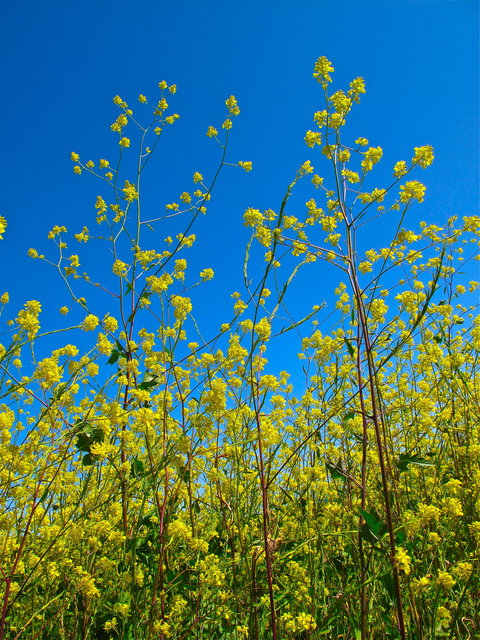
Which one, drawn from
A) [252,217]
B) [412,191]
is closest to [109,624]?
[252,217]

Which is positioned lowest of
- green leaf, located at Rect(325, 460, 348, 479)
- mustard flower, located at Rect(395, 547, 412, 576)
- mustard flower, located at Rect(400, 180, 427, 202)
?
mustard flower, located at Rect(395, 547, 412, 576)

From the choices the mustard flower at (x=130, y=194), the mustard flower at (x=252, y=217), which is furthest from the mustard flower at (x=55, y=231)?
the mustard flower at (x=252, y=217)

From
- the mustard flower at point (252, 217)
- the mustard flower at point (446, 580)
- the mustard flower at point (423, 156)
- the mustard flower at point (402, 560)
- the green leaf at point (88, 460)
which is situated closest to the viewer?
the mustard flower at point (402, 560)

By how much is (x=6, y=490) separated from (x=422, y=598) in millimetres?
2434

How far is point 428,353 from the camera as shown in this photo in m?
4.08

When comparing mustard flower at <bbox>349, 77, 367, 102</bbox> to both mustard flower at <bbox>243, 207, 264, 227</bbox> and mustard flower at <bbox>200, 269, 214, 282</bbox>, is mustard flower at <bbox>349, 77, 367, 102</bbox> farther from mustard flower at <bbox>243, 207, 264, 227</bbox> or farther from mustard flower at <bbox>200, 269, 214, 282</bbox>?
mustard flower at <bbox>200, 269, 214, 282</bbox>

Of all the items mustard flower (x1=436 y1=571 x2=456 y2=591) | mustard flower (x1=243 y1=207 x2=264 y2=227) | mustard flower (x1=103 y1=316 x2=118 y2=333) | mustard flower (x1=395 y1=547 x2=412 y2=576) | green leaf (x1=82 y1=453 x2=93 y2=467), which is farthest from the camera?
mustard flower (x1=103 y1=316 x2=118 y2=333)

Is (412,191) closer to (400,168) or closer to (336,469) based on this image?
(400,168)

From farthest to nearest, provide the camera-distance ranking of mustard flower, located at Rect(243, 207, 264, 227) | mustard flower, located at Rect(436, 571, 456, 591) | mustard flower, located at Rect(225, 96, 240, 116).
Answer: mustard flower, located at Rect(225, 96, 240, 116)
mustard flower, located at Rect(243, 207, 264, 227)
mustard flower, located at Rect(436, 571, 456, 591)

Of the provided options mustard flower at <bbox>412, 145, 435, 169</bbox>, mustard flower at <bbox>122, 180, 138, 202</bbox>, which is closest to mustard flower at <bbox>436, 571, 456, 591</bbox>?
mustard flower at <bbox>412, 145, 435, 169</bbox>

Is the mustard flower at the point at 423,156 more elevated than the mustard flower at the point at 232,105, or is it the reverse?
the mustard flower at the point at 232,105

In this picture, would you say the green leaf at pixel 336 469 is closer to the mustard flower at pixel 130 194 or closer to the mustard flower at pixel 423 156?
the mustard flower at pixel 423 156

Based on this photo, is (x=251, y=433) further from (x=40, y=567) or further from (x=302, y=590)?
(x=40, y=567)

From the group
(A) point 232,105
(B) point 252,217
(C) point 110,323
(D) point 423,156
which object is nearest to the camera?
(D) point 423,156
